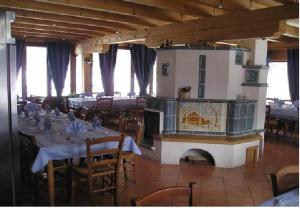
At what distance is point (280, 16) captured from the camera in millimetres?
3535

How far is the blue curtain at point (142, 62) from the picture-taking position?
8109mm

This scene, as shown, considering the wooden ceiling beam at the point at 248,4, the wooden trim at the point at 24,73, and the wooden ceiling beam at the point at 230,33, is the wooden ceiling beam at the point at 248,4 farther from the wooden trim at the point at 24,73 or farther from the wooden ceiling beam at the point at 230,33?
the wooden trim at the point at 24,73

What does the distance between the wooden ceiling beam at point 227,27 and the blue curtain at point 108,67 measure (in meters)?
2.35

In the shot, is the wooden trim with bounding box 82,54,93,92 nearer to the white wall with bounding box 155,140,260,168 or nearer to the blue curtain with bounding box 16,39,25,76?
the blue curtain with bounding box 16,39,25,76

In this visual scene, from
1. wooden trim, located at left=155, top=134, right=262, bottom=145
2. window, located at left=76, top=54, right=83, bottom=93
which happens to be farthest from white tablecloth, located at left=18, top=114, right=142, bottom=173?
window, located at left=76, top=54, right=83, bottom=93

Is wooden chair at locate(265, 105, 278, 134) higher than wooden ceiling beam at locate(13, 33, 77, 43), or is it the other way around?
wooden ceiling beam at locate(13, 33, 77, 43)

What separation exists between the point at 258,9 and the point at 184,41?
4.08ft

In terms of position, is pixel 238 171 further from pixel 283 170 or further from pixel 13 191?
pixel 13 191

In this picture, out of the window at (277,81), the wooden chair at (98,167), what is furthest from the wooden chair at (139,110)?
the wooden chair at (98,167)

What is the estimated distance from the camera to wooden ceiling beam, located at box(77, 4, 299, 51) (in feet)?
11.8

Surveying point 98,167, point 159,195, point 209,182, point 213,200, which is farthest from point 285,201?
point 209,182

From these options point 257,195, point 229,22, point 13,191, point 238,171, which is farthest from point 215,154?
point 13,191

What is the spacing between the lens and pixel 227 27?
13.5 feet

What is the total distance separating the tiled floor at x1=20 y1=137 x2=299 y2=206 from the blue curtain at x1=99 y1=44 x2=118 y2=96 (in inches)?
151
